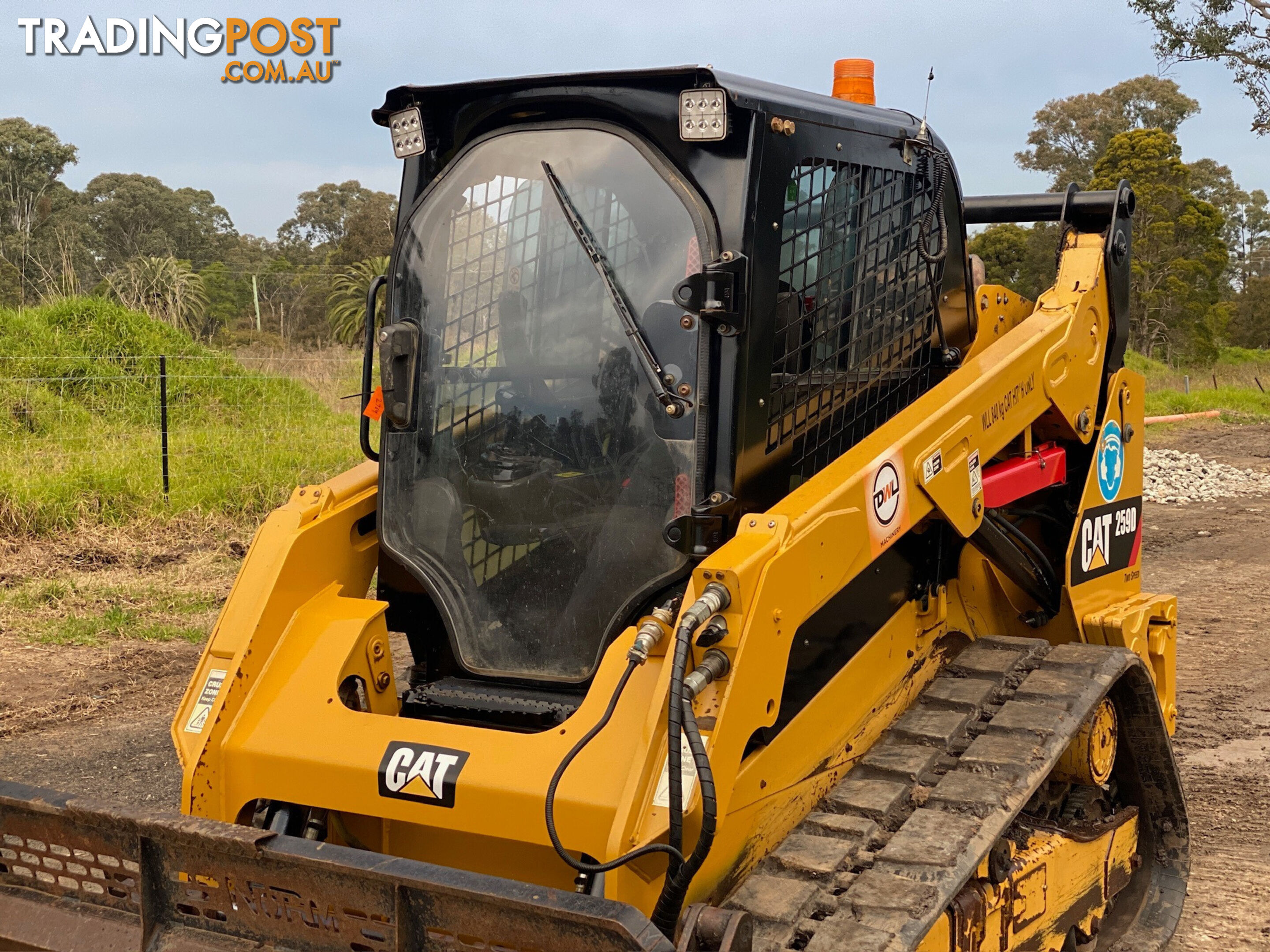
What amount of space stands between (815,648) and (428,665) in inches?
43.2

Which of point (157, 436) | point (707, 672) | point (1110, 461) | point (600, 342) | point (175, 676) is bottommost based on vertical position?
point (175, 676)

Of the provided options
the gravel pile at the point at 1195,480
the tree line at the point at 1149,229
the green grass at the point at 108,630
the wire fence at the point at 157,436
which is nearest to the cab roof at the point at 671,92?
the green grass at the point at 108,630

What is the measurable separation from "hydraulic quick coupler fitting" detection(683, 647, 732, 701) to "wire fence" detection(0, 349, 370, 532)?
768cm

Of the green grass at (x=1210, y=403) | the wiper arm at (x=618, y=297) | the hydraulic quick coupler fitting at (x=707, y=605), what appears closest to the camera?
the hydraulic quick coupler fitting at (x=707, y=605)

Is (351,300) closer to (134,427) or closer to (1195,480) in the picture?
(134,427)

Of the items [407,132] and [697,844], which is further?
[407,132]

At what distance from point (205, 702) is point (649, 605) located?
1091 millimetres

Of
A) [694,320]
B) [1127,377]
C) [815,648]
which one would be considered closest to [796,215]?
[694,320]

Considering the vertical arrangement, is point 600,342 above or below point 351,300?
below

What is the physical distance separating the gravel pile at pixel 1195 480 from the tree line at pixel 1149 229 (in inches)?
551

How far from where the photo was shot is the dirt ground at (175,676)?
460 centimetres

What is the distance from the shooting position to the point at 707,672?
7.63 feet

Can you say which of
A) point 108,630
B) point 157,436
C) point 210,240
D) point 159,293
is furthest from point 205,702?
point 210,240

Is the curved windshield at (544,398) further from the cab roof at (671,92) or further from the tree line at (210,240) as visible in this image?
the tree line at (210,240)
